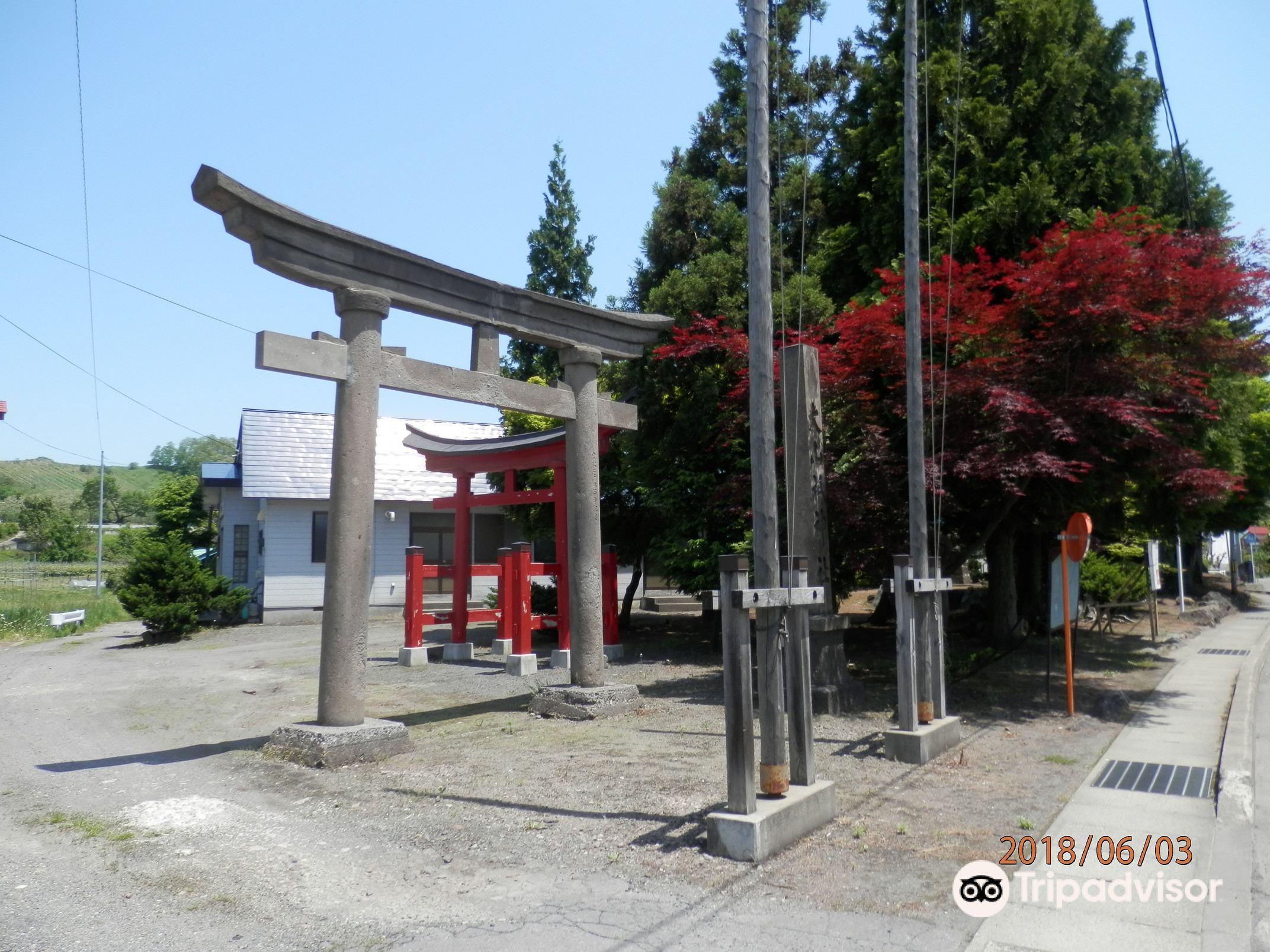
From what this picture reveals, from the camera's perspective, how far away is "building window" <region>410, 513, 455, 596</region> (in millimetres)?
26828

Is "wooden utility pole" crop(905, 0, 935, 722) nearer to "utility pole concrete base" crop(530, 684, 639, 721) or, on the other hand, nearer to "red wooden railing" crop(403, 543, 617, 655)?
"utility pole concrete base" crop(530, 684, 639, 721)

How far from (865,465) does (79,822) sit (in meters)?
8.18

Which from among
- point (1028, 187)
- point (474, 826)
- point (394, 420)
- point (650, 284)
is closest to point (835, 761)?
point (474, 826)

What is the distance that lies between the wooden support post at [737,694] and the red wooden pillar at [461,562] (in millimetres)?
10469

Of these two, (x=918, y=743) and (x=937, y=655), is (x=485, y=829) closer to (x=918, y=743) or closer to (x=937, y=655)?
(x=918, y=743)

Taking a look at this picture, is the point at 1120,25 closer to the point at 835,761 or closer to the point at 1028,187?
the point at 1028,187

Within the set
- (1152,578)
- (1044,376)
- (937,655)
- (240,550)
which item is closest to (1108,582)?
(1152,578)

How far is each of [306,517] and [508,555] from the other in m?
12.4

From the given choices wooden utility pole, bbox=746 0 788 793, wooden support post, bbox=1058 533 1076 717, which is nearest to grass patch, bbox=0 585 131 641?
wooden utility pole, bbox=746 0 788 793

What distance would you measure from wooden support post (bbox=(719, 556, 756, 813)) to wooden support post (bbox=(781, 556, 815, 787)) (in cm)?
53

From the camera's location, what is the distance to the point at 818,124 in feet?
61.7

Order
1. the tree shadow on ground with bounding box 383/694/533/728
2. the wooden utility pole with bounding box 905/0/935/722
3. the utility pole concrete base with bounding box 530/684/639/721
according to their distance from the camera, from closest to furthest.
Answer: the wooden utility pole with bounding box 905/0/935/722
the utility pole concrete base with bounding box 530/684/639/721
the tree shadow on ground with bounding box 383/694/533/728

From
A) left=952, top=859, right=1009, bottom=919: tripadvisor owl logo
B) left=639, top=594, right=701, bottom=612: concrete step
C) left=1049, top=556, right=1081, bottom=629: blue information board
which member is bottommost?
left=952, top=859, right=1009, bottom=919: tripadvisor owl logo

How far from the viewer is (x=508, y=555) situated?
13.9 metres
